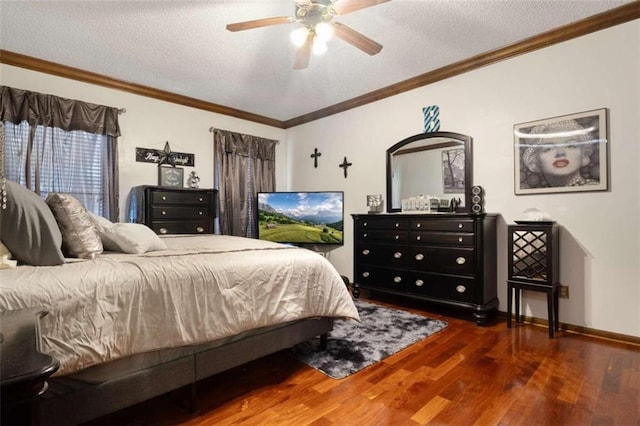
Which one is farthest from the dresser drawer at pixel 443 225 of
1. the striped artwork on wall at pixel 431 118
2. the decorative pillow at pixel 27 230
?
the decorative pillow at pixel 27 230

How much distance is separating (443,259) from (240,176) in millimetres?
3060

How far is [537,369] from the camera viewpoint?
6.71 ft

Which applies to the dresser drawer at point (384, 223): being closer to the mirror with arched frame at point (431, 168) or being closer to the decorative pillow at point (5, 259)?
the mirror with arched frame at point (431, 168)

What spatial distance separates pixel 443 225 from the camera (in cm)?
310

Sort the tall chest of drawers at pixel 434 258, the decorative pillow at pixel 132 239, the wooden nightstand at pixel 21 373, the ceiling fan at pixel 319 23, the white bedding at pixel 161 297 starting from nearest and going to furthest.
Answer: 1. the wooden nightstand at pixel 21 373
2. the white bedding at pixel 161 297
3. the decorative pillow at pixel 132 239
4. the ceiling fan at pixel 319 23
5. the tall chest of drawers at pixel 434 258

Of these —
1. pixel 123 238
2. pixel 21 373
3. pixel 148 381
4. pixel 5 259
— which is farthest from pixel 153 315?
pixel 21 373

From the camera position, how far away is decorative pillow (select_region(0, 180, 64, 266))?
4.41 feet

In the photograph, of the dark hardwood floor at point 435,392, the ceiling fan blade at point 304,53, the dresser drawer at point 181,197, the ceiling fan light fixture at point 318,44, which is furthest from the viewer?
the dresser drawer at point 181,197

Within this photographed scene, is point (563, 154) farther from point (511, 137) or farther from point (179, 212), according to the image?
point (179, 212)

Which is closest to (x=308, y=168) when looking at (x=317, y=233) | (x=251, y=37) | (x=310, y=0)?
(x=317, y=233)

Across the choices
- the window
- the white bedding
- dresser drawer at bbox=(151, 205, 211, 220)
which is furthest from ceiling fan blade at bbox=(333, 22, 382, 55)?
the window

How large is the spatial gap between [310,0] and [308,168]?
313cm

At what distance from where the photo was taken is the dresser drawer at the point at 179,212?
367 cm

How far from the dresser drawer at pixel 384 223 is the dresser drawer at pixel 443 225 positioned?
0.34 feet
